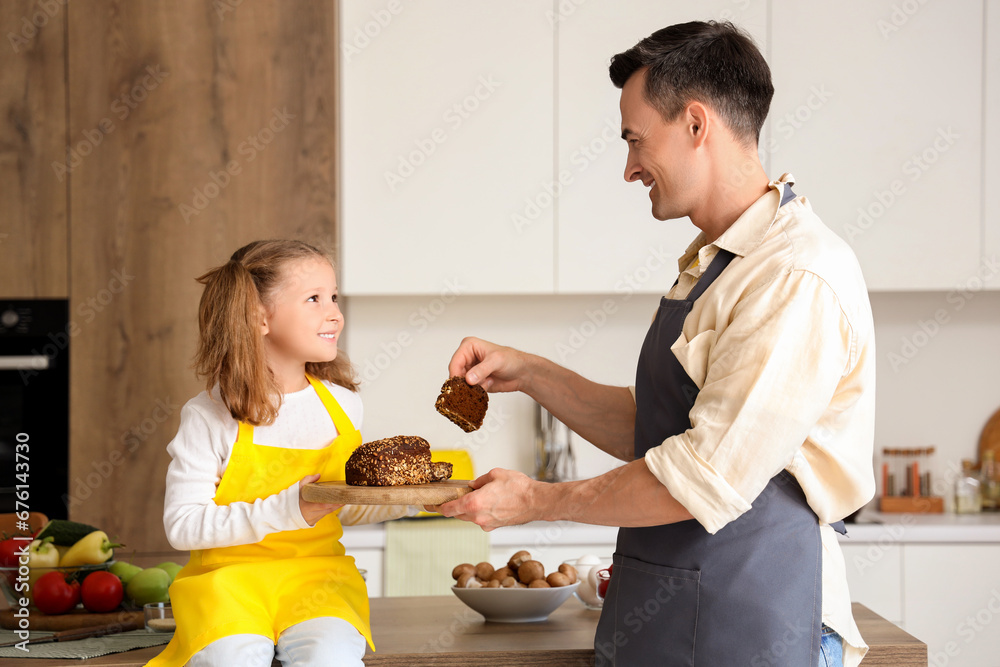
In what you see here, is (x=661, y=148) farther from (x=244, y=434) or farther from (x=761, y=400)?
(x=244, y=434)

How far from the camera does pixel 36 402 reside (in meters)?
2.81

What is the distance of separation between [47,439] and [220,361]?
1559mm

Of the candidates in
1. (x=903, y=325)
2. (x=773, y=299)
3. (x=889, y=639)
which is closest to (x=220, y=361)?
(x=773, y=299)

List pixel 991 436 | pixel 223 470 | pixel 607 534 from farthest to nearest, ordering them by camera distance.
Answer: pixel 991 436
pixel 607 534
pixel 223 470

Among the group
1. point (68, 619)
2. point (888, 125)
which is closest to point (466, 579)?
point (68, 619)

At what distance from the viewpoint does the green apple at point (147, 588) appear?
5.32ft

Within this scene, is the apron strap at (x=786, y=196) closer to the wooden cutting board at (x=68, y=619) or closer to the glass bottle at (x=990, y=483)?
the wooden cutting board at (x=68, y=619)

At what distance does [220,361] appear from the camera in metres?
1.59

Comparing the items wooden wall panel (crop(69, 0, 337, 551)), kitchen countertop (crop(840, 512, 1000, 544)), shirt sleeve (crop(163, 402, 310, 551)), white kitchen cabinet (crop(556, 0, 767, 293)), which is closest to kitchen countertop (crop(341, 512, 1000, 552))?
kitchen countertop (crop(840, 512, 1000, 544))

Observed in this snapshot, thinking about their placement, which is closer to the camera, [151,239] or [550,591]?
[550,591]

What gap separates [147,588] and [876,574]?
219 centimetres

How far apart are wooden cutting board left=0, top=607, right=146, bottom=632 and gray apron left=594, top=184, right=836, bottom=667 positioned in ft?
2.81

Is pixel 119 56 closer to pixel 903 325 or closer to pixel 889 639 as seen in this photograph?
pixel 889 639

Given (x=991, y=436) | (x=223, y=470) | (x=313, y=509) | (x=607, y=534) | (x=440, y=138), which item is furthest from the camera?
(x=991, y=436)
